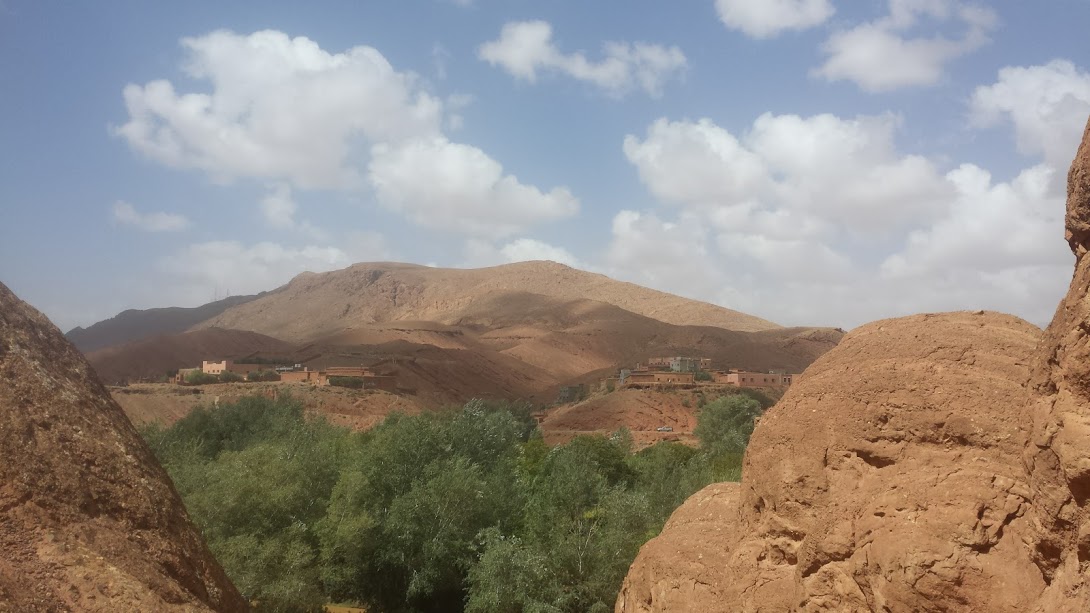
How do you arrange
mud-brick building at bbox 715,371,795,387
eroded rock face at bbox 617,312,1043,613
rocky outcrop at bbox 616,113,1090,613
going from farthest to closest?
mud-brick building at bbox 715,371,795,387, eroded rock face at bbox 617,312,1043,613, rocky outcrop at bbox 616,113,1090,613

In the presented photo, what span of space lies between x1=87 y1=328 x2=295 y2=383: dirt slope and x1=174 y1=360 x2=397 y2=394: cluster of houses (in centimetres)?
1422

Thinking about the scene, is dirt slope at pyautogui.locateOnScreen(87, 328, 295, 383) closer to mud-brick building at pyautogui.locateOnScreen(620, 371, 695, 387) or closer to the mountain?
mud-brick building at pyautogui.locateOnScreen(620, 371, 695, 387)

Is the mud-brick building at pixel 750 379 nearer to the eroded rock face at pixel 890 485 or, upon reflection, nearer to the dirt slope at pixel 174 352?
the dirt slope at pixel 174 352

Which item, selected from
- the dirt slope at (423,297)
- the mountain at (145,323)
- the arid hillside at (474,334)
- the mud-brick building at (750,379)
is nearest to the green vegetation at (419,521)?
the arid hillside at (474,334)

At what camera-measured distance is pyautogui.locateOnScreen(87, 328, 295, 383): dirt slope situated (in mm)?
91269

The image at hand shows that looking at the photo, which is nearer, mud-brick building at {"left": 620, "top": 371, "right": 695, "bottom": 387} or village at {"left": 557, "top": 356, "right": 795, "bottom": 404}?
mud-brick building at {"left": 620, "top": 371, "right": 695, "bottom": 387}

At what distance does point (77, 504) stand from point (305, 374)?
6323cm

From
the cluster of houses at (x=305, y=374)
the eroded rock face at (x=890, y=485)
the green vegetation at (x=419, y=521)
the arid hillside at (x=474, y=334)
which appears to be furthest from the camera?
the arid hillside at (x=474, y=334)

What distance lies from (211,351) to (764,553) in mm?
106599

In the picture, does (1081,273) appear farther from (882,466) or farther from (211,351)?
(211,351)

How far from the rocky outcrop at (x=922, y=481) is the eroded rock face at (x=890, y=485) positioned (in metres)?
0.01

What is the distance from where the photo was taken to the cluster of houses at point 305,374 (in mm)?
67750

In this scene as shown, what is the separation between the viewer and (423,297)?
16175 cm

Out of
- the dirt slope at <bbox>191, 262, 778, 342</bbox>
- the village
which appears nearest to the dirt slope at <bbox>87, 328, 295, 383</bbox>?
the dirt slope at <bbox>191, 262, 778, 342</bbox>
